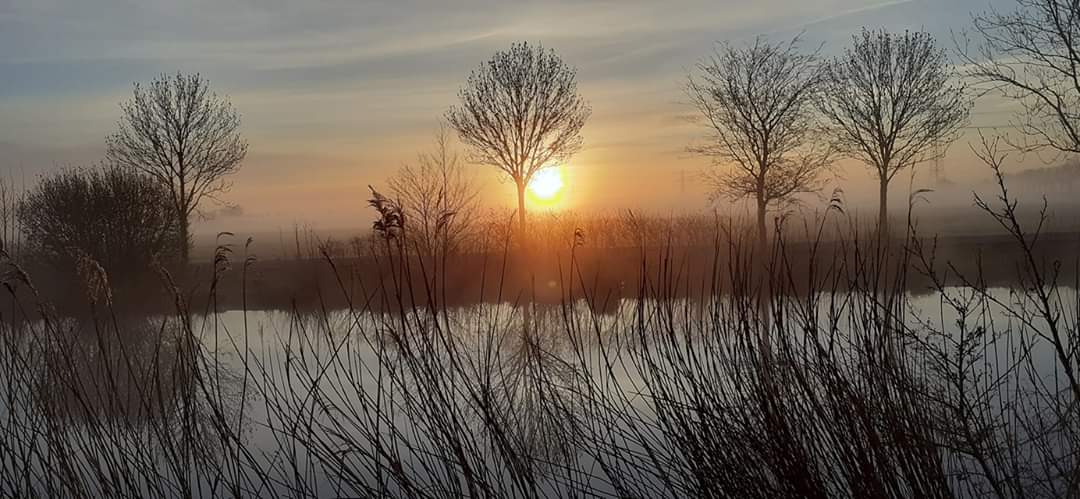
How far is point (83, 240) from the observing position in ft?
53.7

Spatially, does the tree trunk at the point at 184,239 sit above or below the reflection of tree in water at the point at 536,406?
above

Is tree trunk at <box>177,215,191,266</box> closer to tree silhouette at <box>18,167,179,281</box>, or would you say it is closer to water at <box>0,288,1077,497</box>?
tree silhouette at <box>18,167,179,281</box>

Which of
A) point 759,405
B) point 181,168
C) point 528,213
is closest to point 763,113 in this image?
point 528,213

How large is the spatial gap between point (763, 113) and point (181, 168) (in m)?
14.2

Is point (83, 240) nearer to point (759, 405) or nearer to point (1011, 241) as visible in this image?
point (759, 405)

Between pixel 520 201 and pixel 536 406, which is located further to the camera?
pixel 520 201

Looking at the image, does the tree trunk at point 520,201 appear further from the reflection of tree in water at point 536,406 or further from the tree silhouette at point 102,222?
the reflection of tree in water at point 536,406

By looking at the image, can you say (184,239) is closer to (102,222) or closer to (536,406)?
(102,222)

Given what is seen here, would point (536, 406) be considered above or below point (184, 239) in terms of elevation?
below

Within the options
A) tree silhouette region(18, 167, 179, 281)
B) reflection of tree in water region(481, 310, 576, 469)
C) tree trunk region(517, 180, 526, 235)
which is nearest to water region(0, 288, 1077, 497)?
reflection of tree in water region(481, 310, 576, 469)

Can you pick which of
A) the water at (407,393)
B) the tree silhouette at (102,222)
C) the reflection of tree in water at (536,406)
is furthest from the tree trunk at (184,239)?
the reflection of tree in water at (536,406)

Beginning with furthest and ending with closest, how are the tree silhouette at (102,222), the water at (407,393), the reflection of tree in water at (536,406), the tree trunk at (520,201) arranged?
1. the tree trunk at (520,201)
2. the tree silhouette at (102,222)
3. the reflection of tree in water at (536,406)
4. the water at (407,393)

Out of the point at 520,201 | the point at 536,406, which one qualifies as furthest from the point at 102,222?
the point at 536,406

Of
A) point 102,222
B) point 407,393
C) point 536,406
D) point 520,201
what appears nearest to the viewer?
point 407,393
